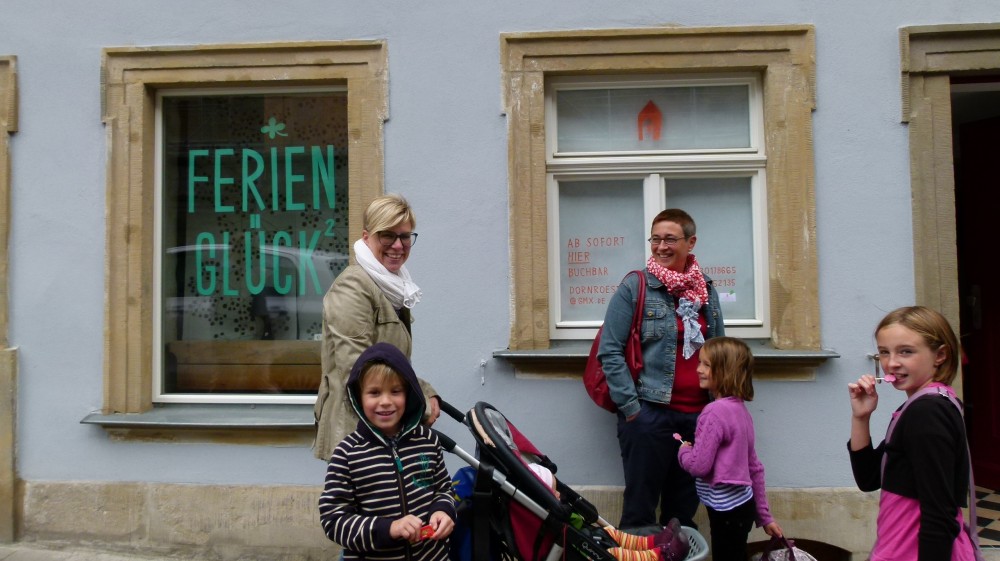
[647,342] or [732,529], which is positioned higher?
[647,342]

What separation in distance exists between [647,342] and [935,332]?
5.28 ft

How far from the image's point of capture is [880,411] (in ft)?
13.9

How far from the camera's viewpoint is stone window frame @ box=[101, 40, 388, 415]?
4512 millimetres

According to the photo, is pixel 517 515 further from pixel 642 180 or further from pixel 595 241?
pixel 642 180

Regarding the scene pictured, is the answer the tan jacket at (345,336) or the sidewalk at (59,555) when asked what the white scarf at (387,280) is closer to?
the tan jacket at (345,336)

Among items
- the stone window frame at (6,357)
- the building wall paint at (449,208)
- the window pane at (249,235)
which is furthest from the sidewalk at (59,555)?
the window pane at (249,235)

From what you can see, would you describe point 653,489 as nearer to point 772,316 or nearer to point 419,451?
point 772,316

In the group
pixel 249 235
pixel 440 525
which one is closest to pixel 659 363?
pixel 440 525

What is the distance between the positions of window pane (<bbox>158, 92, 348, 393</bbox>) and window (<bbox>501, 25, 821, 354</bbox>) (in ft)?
3.98

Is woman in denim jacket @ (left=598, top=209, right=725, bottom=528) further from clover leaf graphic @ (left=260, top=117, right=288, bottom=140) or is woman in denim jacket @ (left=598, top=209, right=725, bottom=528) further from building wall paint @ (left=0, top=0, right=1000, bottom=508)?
clover leaf graphic @ (left=260, top=117, right=288, bottom=140)

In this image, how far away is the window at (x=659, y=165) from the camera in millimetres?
4320

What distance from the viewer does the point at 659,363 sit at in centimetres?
376

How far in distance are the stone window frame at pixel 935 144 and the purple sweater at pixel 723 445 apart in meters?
1.59

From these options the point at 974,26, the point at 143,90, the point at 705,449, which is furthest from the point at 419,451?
the point at 974,26
